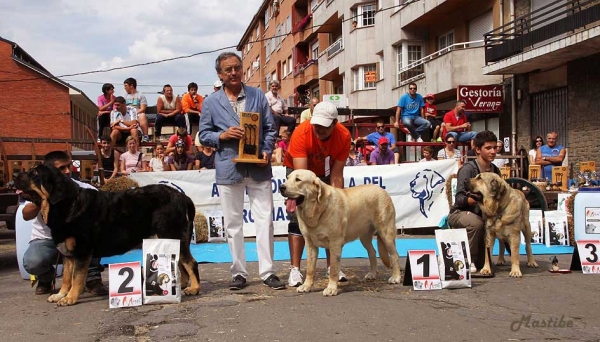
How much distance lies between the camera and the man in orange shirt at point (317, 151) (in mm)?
6801

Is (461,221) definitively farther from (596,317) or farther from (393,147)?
(393,147)

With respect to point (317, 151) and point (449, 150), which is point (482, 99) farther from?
point (317, 151)

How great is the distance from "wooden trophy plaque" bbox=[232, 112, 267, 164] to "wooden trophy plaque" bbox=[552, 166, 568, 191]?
864 centimetres

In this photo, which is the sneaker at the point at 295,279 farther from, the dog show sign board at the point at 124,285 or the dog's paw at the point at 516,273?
the dog's paw at the point at 516,273

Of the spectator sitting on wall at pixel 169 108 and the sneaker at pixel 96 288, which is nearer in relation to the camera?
the sneaker at pixel 96 288

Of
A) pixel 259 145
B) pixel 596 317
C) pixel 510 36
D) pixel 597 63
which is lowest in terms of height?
pixel 596 317

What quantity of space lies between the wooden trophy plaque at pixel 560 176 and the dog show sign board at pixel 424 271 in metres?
7.57

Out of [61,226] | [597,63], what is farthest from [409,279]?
[597,63]

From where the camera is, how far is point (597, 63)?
16672 millimetres

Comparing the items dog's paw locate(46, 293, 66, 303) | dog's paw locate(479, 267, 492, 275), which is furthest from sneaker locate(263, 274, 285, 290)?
dog's paw locate(479, 267, 492, 275)

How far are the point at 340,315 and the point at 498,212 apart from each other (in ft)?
9.82

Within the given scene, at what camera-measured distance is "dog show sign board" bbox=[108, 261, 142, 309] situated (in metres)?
5.98

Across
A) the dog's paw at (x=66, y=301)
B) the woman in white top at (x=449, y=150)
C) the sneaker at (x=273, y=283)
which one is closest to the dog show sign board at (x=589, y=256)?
the sneaker at (x=273, y=283)

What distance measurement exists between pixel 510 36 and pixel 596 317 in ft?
53.6
